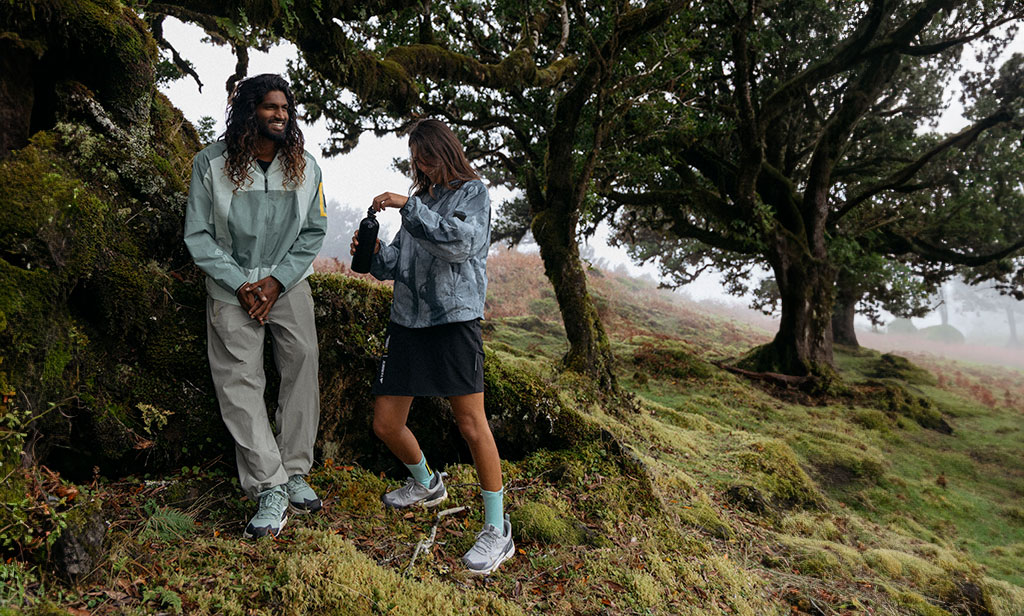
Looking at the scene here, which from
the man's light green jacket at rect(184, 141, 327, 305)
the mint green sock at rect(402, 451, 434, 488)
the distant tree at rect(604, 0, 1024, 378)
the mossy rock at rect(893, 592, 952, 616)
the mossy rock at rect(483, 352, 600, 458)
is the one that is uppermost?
the distant tree at rect(604, 0, 1024, 378)

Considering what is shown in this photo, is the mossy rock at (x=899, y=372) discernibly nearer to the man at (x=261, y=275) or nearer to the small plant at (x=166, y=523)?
the man at (x=261, y=275)

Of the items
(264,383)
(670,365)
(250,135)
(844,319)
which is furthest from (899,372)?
(250,135)

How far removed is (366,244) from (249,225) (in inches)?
26.4

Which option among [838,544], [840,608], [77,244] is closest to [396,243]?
[77,244]

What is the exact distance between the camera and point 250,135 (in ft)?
10.00

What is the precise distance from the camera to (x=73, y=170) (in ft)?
9.82

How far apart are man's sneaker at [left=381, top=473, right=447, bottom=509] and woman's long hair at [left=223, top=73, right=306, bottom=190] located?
2.11 meters

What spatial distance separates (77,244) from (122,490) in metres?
1.39

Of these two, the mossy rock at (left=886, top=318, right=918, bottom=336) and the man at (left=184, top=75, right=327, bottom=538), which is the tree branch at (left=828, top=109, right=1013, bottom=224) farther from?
the mossy rock at (left=886, top=318, right=918, bottom=336)

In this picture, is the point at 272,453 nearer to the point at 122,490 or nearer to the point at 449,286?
the point at 122,490

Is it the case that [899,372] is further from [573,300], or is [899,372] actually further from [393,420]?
[393,420]

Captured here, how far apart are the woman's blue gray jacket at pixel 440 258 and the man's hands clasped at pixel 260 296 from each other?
0.58 metres

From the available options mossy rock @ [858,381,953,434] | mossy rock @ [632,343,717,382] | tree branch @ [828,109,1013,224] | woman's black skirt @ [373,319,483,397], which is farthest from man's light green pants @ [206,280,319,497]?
tree branch @ [828,109,1013,224]

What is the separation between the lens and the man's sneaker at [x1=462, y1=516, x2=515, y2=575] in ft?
10.0
